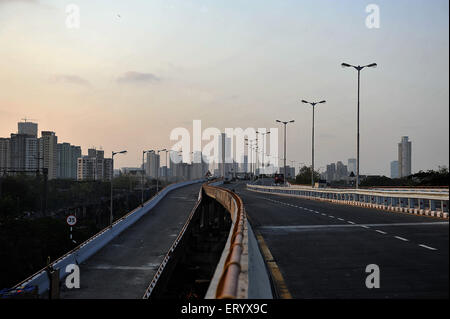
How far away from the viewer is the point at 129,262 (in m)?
37.8

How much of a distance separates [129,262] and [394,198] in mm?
21151

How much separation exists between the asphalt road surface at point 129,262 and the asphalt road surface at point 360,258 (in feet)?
47.5

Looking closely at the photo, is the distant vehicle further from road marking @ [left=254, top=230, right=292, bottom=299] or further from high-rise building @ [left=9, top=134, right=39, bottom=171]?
high-rise building @ [left=9, top=134, right=39, bottom=171]

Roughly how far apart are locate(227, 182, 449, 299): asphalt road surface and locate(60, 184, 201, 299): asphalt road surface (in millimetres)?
14468

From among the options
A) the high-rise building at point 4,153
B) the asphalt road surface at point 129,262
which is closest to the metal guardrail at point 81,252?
the asphalt road surface at point 129,262

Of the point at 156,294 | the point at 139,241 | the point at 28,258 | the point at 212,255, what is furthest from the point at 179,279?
the point at 28,258

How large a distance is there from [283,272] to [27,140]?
18237cm

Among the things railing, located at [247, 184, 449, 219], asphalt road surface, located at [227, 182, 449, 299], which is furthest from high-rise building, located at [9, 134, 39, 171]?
asphalt road surface, located at [227, 182, 449, 299]

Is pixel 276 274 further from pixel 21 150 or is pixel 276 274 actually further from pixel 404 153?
pixel 21 150

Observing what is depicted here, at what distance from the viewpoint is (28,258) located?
2719 inches

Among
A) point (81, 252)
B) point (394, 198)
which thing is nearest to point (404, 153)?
point (394, 198)
